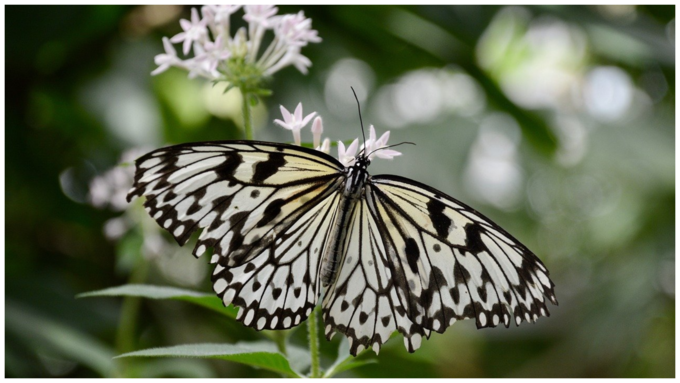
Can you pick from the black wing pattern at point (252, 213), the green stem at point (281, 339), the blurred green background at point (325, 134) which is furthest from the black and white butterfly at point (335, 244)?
the blurred green background at point (325, 134)

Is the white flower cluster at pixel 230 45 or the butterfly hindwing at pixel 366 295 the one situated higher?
the white flower cluster at pixel 230 45

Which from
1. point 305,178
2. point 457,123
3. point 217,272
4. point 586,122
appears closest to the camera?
point 217,272

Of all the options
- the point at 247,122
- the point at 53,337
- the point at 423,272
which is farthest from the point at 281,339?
the point at 53,337

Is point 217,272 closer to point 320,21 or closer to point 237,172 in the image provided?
point 237,172

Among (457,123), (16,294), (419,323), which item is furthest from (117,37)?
(419,323)

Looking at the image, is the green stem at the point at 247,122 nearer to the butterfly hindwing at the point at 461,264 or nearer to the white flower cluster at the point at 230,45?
the white flower cluster at the point at 230,45

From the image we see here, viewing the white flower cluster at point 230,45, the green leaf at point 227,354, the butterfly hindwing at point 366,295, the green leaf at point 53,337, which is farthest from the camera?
the green leaf at point 53,337

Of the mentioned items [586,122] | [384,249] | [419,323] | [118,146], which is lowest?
[419,323]

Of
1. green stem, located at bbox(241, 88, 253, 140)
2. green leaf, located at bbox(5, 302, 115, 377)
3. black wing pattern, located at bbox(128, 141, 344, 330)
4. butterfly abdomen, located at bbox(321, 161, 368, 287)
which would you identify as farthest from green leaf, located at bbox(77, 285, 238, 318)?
green leaf, located at bbox(5, 302, 115, 377)
